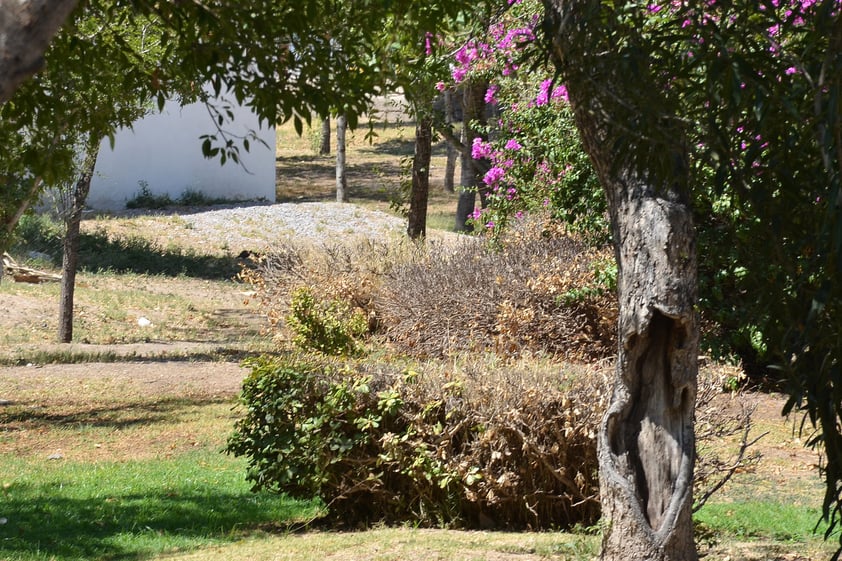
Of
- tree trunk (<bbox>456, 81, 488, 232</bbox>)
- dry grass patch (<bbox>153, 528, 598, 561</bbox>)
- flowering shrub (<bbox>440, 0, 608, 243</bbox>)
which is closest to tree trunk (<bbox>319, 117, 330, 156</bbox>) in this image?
tree trunk (<bbox>456, 81, 488, 232</bbox>)

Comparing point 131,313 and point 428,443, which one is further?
point 131,313

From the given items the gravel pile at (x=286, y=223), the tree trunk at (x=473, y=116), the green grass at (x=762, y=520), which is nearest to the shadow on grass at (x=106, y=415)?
the tree trunk at (x=473, y=116)

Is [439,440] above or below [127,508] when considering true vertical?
above

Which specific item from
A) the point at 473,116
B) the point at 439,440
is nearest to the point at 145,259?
the point at 473,116

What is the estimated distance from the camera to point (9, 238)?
9.86 metres

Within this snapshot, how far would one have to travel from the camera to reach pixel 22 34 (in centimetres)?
232

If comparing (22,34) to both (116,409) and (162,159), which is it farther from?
(162,159)

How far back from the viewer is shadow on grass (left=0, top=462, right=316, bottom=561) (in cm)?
621

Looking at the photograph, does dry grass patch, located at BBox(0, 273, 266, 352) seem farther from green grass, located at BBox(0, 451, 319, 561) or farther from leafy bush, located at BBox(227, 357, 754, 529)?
leafy bush, located at BBox(227, 357, 754, 529)

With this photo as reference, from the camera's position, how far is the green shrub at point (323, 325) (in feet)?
40.7

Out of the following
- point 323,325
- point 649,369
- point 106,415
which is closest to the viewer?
point 649,369

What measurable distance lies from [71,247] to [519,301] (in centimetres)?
708

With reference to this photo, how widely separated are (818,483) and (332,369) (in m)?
4.51

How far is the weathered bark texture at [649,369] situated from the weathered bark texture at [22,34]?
2350 millimetres
